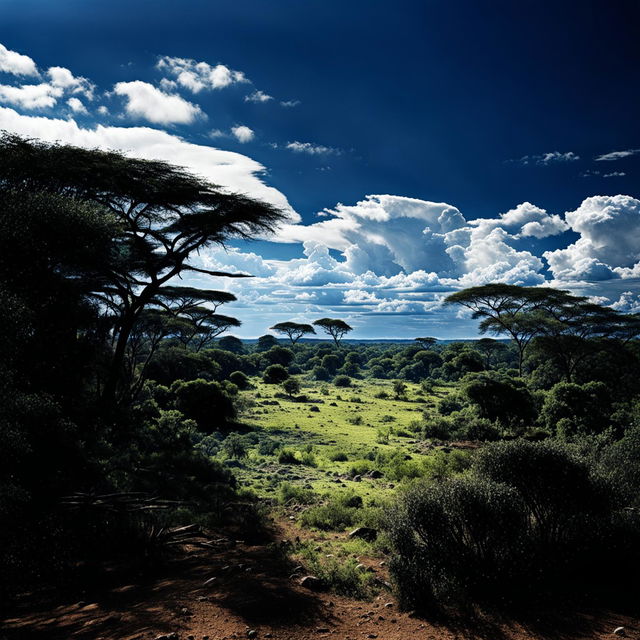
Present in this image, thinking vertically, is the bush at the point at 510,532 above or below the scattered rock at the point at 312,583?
above

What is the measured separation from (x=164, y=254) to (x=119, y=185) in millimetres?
3814

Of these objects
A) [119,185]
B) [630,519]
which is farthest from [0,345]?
[630,519]

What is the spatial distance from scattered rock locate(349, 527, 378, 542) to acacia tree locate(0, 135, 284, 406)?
10.1 m

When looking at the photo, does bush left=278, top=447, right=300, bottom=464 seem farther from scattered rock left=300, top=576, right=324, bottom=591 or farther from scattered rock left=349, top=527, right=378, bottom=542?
Answer: scattered rock left=300, top=576, right=324, bottom=591

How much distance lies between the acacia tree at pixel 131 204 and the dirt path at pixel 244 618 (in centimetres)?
961

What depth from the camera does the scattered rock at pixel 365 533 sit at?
11.2m

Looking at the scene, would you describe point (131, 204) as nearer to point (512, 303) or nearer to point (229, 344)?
point (512, 303)

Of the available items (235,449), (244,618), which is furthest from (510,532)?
(235,449)

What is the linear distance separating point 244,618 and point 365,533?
599 centimetres

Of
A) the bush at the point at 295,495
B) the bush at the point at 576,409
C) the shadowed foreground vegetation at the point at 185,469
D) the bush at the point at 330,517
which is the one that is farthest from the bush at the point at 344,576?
the bush at the point at 576,409

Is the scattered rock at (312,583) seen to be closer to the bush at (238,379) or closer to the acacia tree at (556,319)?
the acacia tree at (556,319)

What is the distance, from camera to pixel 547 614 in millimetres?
6988

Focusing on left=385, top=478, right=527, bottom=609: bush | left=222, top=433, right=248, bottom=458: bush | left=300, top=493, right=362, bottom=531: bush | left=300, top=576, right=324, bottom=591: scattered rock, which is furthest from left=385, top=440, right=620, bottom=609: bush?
left=222, top=433, right=248, bottom=458: bush

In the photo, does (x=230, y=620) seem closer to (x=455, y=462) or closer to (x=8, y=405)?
(x=8, y=405)
